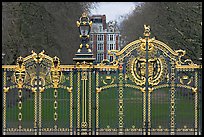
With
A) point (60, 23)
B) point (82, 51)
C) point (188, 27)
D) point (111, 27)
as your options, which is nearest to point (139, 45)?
point (82, 51)

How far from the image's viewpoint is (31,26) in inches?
1120

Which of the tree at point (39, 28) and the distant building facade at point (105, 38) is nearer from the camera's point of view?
the tree at point (39, 28)

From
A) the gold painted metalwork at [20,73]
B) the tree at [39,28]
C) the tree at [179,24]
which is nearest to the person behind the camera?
the gold painted metalwork at [20,73]

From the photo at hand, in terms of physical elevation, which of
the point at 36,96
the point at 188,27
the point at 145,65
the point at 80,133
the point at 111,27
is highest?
the point at 111,27

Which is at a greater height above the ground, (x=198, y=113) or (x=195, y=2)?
(x=195, y=2)

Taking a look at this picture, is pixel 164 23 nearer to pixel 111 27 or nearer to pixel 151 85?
pixel 151 85

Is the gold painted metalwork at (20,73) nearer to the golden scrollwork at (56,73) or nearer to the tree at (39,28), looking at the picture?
the golden scrollwork at (56,73)

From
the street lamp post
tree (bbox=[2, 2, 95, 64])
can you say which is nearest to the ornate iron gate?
the street lamp post

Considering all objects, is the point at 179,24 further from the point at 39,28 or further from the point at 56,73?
the point at 56,73

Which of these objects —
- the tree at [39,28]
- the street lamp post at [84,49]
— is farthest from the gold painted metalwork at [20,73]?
the tree at [39,28]

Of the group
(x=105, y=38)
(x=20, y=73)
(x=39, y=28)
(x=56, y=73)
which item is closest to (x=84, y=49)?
(x=56, y=73)

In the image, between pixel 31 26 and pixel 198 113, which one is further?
pixel 31 26

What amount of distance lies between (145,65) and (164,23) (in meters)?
17.5

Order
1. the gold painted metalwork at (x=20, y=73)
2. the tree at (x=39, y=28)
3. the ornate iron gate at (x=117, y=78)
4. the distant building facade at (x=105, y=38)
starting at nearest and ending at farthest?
1. the ornate iron gate at (x=117, y=78)
2. the gold painted metalwork at (x=20, y=73)
3. the tree at (x=39, y=28)
4. the distant building facade at (x=105, y=38)
